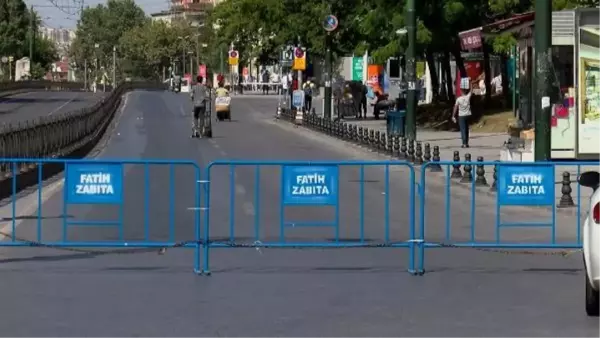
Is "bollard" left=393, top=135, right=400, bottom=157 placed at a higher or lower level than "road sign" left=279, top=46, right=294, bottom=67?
lower

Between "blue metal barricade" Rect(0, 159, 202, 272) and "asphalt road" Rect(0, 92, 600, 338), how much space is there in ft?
0.23

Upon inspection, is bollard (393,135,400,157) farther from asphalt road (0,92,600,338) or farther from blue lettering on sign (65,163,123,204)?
blue lettering on sign (65,163,123,204)

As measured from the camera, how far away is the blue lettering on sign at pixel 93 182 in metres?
12.7

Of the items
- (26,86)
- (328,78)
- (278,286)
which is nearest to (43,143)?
(278,286)

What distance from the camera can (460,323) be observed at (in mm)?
9758

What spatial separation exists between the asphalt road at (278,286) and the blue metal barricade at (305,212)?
70mm

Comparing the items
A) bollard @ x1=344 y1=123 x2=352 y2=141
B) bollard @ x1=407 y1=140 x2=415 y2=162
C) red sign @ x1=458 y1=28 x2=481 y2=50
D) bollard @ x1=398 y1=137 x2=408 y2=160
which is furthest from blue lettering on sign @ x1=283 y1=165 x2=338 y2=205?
bollard @ x1=344 y1=123 x2=352 y2=141

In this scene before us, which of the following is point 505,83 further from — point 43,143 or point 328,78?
point 43,143

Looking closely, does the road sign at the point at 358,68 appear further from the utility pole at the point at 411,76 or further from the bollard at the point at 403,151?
the bollard at the point at 403,151

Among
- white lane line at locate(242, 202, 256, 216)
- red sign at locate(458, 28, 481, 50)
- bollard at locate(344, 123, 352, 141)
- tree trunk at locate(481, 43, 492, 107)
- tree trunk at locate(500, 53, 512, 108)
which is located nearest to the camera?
white lane line at locate(242, 202, 256, 216)

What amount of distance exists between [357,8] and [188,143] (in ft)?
44.5

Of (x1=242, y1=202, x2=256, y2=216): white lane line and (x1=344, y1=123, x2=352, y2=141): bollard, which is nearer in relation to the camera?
(x1=242, y1=202, x2=256, y2=216): white lane line

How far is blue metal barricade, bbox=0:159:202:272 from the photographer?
12734mm

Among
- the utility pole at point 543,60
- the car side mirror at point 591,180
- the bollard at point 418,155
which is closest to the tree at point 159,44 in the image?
the bollard at point 418,155
